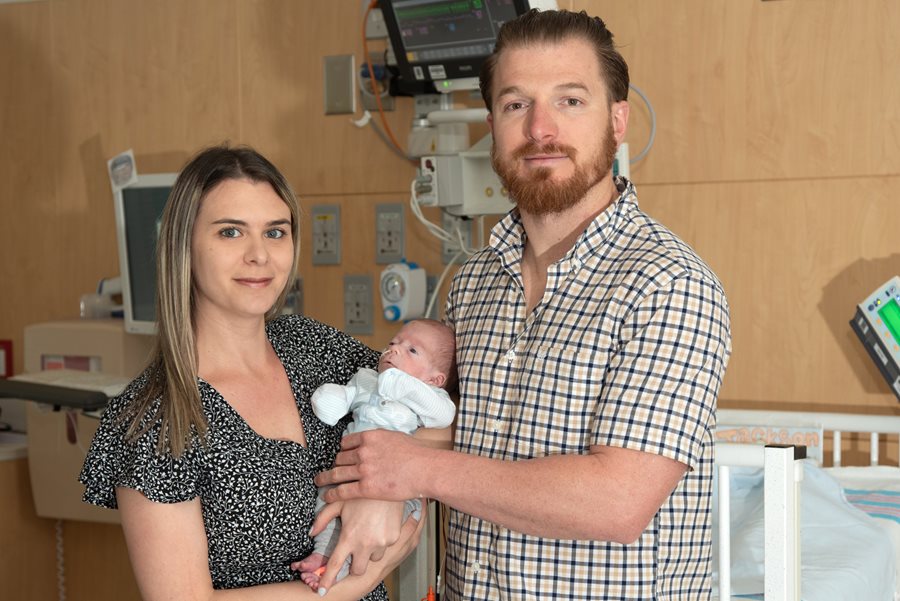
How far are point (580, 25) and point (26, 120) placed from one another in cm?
318

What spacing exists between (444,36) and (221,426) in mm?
1764

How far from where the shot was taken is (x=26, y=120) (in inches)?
172

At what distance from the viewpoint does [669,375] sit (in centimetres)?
155

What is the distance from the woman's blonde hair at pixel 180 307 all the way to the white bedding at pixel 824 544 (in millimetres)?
1158

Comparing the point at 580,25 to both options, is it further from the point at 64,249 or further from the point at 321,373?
the point at 64,249

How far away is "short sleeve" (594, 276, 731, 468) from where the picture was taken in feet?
5.03

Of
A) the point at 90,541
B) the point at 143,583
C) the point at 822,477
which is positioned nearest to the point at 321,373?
the point at 143,583

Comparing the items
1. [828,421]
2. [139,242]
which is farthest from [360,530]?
[139,242]

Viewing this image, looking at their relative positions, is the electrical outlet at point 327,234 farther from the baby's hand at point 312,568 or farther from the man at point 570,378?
the baby's hand at point 312,568

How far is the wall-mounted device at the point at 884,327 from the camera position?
285cm

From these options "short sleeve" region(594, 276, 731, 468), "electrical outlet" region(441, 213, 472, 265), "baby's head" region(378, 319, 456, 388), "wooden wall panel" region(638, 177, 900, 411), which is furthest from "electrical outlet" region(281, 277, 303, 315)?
"short sleeve" region(594, 276, 731, 468)

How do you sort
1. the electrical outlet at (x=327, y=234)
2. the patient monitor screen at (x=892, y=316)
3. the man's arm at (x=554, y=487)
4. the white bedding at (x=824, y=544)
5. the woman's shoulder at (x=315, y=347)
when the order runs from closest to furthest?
the man's arm at (x=554, y=487) < the woman's shoulder at (x=315, y=347) < the white bedding at (x=824, y=544) < the patient monitor screen at (x=892, y=316) < the electrical outlet at (x=327, y=234)

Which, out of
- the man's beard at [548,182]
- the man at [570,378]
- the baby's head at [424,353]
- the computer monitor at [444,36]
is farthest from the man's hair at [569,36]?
the computer monitor at [444,36]

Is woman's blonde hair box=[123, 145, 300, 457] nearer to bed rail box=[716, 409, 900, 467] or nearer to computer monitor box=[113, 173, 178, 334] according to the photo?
bed rail box=[716, 409, 900, 467]
